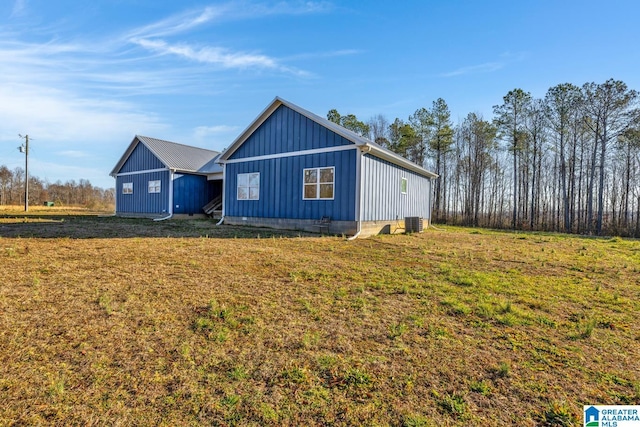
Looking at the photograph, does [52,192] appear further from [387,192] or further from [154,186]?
[387,192]

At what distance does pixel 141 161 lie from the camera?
1947cm

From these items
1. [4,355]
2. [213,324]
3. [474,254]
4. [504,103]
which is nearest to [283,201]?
[474,254]

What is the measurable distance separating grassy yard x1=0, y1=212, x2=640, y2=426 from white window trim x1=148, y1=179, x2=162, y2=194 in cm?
1339

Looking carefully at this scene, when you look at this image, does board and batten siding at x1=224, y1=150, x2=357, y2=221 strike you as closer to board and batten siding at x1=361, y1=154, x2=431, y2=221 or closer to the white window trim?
board and batten siding at x1=361, y1=154, x2=431, y2=221

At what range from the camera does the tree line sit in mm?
18719

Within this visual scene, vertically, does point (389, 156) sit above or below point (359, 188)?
above

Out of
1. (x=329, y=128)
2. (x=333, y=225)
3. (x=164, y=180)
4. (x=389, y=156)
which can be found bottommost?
(x=333, y=225)

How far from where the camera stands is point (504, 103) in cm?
2214

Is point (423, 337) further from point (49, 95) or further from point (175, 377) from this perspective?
point (49, 95)

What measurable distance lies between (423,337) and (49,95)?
51.3 ft

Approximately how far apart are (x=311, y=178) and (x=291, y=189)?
1048 millimetres

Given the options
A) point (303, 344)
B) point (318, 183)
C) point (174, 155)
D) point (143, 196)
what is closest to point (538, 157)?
point (318, 183)

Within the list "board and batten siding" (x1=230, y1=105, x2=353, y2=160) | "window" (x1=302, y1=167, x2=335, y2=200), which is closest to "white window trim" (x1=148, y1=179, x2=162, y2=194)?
"board and batten siding" (x1=230, y1=105, x2=353, y2=160)

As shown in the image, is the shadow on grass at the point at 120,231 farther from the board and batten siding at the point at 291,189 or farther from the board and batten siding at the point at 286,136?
the board and batten siding at the point at 286,136
